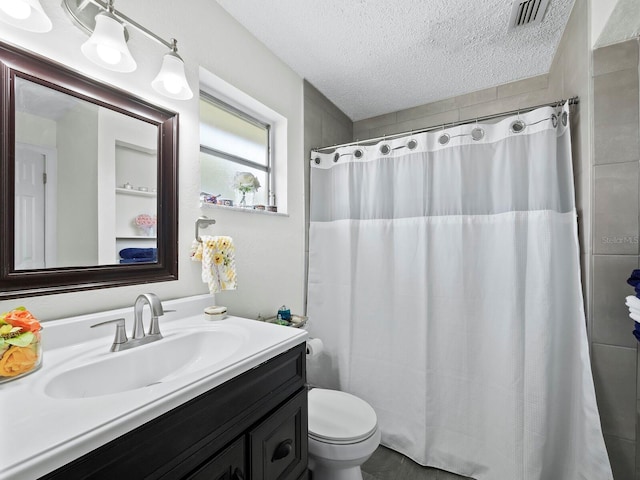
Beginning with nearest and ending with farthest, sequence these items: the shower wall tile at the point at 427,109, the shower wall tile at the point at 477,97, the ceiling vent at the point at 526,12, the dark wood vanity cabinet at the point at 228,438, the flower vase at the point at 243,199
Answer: the dark wood vanity cabinet at the point at 228,438
the ceiling vent at the point at 526,12
the flower vase at the point at 243,199
the shower wall tile at the point at 477,97
the shower wall tile at the point at 427,109

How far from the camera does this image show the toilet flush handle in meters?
0.92

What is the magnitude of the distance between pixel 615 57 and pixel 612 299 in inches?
39.4

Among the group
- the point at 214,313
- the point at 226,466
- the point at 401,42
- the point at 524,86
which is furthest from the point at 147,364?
the point at 524,86

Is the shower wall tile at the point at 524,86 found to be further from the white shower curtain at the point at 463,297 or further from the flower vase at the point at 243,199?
the flower vase at the point at 243,199

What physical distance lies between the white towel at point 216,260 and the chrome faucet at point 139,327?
0.30m

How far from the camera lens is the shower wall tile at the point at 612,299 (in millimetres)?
1196

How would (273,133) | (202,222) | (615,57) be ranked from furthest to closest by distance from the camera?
(273,133), (202,222), (615,57)

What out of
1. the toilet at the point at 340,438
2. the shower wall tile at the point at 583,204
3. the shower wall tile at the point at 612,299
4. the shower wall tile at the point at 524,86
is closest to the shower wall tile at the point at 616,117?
the shower wall tile at the point at 583,204

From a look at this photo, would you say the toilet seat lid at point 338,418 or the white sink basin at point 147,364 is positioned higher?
the white sink basin at point 147,364

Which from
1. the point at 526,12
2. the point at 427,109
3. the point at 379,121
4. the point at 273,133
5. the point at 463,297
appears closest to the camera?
the point at 526,12

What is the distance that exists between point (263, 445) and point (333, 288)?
3.86 feet

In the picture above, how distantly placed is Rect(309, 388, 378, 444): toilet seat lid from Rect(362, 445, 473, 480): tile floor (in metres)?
0.44

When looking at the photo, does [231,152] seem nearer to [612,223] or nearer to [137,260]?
[137,260]

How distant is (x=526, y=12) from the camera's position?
4.71 feet
